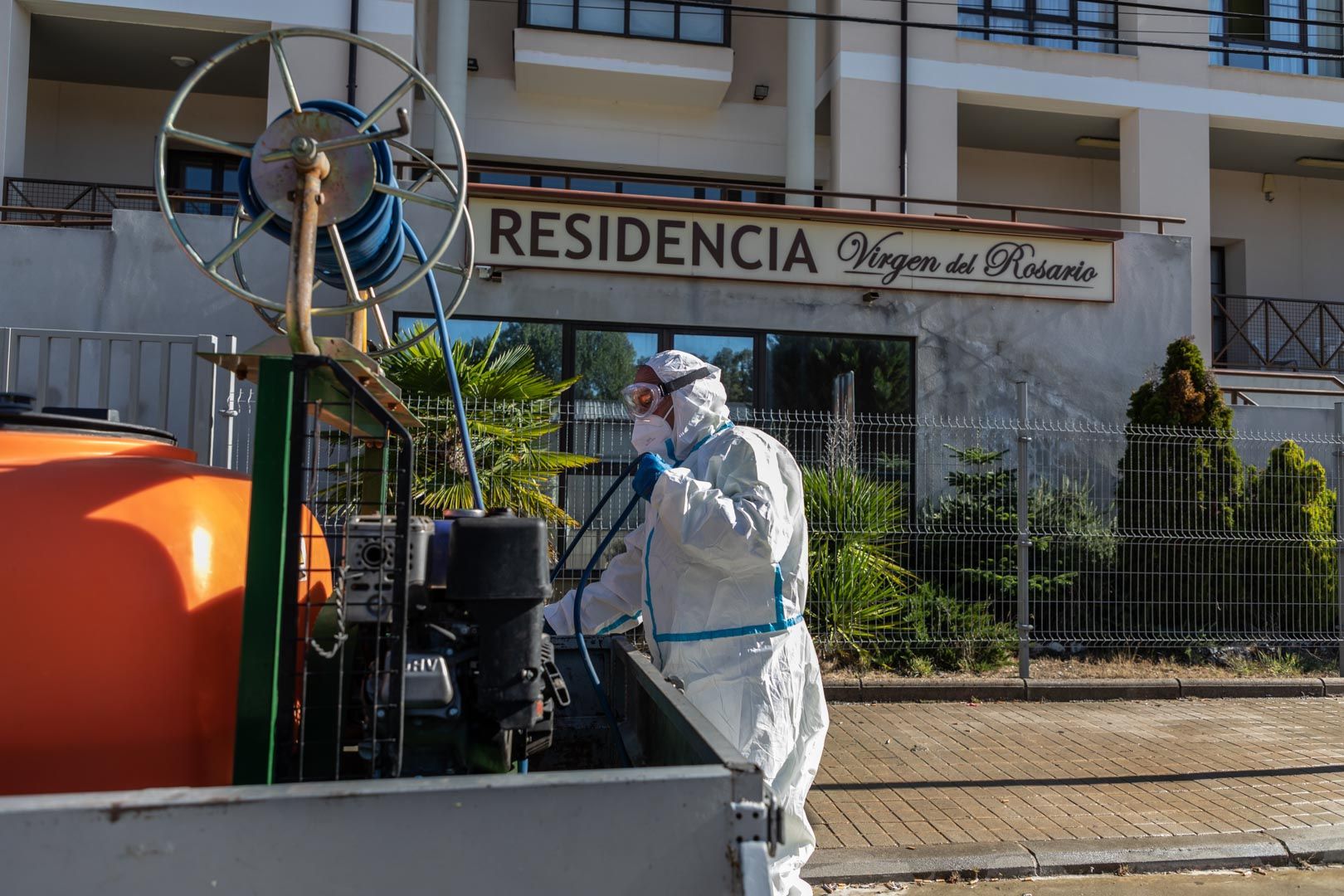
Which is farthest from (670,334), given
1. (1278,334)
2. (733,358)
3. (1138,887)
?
(1278,334)

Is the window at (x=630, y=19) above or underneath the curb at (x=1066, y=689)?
above

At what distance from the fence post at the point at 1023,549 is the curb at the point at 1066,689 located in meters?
0.23

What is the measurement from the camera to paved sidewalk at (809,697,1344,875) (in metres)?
5.00

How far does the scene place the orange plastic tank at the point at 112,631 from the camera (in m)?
1.64

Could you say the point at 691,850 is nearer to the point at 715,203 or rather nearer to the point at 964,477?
the point at 964,477

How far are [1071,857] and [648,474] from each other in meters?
3.09

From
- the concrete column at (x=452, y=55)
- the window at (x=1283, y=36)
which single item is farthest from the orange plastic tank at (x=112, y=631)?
the window at (x=1283, y=36)

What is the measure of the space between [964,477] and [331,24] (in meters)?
9.18

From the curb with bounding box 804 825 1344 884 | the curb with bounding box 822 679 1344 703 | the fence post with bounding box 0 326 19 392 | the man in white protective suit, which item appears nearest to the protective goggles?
the man in white protective suit

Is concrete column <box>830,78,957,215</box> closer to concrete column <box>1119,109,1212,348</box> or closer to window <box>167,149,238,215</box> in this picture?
concrete column <box>1119,109,1212,348</box>

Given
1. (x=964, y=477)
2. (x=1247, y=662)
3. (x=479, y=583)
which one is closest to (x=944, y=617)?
(x=964, y=477)

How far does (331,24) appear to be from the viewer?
1212 cm

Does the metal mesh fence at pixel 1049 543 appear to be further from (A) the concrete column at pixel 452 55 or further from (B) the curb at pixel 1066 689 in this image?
(A) the concrete column at pixel 452 55

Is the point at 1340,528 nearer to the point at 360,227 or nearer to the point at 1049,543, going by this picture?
the point at 1049,543
